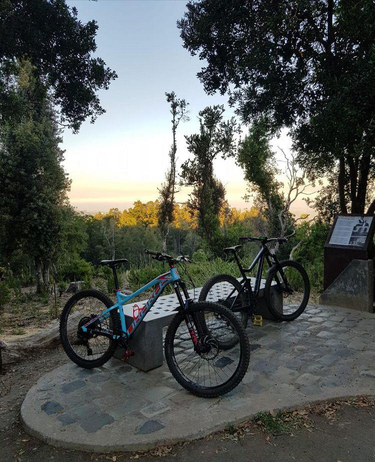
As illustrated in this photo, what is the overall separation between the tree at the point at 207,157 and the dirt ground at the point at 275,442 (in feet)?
39.4

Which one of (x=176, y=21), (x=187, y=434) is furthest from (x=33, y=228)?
(x=187, y=434)

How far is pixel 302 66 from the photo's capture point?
667 centimetres

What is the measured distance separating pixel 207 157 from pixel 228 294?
460 inches

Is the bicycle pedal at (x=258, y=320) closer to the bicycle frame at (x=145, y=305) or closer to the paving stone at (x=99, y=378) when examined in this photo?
the bicycle frame at (x=145, y=305)

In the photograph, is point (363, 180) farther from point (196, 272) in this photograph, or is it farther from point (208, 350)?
point (208, 350)

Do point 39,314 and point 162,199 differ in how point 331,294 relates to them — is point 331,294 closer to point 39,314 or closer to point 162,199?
point 39,314

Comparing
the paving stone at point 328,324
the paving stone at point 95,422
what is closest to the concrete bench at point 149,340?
the paving stone at point 95,422

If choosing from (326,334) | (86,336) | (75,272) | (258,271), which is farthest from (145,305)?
(75,272)

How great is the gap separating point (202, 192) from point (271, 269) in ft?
35.0

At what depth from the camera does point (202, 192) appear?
1459 cm

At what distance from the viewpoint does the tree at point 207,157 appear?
14445 mm

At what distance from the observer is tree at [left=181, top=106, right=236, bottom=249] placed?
14.4 metres

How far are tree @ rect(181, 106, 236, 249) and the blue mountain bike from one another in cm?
1113

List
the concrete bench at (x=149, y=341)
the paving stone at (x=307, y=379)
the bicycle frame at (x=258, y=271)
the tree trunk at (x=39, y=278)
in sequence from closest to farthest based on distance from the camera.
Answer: the paving stone at (x=307, y=379) < the concrete bench at (x=149, y=341) < the bicycle frame at (x=258, y=271) < the tree trunk at (x=39, y=278)
